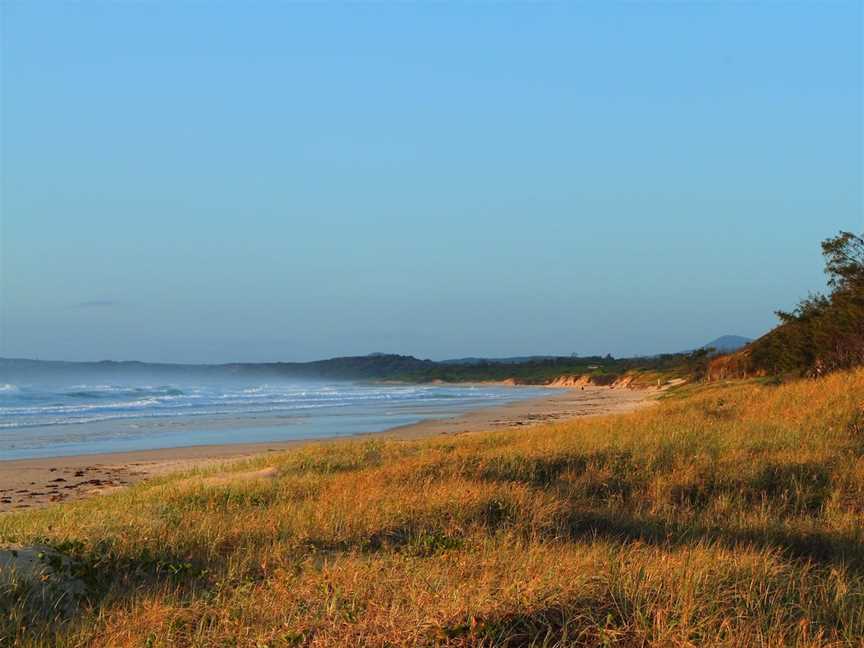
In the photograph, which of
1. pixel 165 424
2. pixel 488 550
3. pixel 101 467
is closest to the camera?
pixel 488 550

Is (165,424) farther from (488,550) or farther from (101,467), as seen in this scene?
(488,550)

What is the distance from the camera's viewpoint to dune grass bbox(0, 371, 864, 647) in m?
4.39

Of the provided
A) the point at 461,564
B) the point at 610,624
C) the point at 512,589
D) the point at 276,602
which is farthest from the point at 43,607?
the point at 610,624

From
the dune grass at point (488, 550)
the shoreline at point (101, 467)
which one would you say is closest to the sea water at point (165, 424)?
the shoreline at point (101, 467)

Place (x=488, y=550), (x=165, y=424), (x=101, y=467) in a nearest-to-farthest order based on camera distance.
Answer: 1. (x=488, y=550)
2. (x=101, y=467)
3. (x=165, y=424)

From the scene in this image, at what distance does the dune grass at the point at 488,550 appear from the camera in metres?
4.39

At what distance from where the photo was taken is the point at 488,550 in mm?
6059

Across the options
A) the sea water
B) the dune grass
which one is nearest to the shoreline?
the sea water

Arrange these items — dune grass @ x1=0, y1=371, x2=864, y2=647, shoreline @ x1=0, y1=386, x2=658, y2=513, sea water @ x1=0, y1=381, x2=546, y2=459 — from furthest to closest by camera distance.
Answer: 1. sea water @ x1=0, y1=381, x2=546, y2=459
2. shoreline @ x1=0, y1=386, x2=658, y2=513
3. dune grass @ x1=0, y1=371, x2=864, y2=647

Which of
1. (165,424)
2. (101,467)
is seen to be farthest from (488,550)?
(165,424)

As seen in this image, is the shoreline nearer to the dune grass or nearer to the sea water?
the sea water

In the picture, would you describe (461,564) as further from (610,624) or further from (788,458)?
(788,458)

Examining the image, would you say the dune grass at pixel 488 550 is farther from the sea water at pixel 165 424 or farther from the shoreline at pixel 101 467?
the sea water at pixel 165 424

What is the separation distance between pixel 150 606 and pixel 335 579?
1.10 metres
